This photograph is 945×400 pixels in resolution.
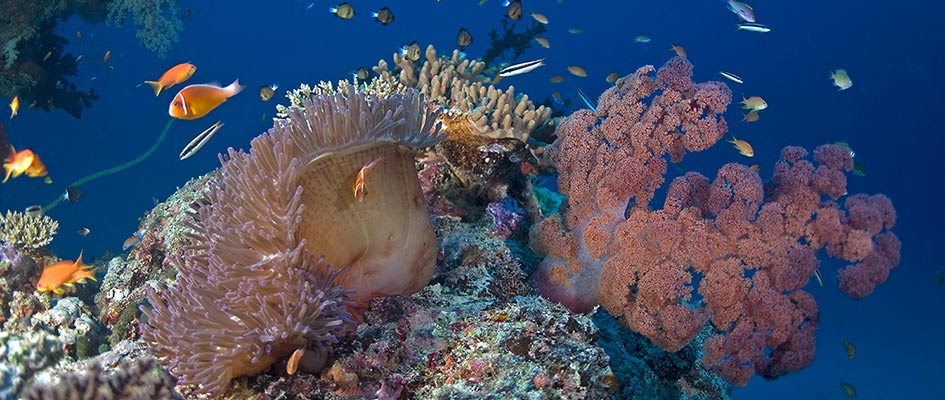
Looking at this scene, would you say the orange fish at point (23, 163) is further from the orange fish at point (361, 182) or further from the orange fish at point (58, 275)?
the orange fish at point (361, 182)

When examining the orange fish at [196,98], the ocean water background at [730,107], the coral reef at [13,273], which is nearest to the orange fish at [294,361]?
the orange fish at [196,98]

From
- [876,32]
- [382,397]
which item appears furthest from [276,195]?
[876,32]

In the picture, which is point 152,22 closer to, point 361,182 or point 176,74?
point 176,74

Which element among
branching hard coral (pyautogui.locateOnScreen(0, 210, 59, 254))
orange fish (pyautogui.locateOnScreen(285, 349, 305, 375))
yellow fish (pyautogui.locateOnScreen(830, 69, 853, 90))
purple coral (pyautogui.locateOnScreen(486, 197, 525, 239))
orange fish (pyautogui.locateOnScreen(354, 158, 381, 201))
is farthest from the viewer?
yellow fish (pyautogui.locateOnScreen(830, 69, 853, 90))

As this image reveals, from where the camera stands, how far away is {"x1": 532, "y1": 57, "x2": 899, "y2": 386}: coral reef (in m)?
4.36

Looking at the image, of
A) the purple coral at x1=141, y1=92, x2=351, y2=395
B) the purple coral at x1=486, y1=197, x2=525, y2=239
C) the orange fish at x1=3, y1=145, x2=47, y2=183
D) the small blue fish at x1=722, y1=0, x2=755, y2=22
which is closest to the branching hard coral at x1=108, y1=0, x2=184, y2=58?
the orange fish at x1=3, y1=145, x2=47, y2=183

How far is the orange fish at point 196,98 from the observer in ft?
14.6

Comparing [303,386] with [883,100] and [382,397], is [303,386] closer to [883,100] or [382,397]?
[382,397]

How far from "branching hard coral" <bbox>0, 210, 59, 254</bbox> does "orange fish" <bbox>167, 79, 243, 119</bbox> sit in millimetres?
4743

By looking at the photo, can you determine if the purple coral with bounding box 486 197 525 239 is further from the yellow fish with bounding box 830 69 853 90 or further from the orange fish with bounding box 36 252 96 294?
the yellow fish with bounding box 830 69 853 90

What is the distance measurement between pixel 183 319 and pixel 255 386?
1.72 feet

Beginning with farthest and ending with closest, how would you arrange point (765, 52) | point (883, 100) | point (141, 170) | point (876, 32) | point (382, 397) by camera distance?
point (765, 52) → point (876, 32) → point (883, 100) → point (141, 170) → point (382, 397)

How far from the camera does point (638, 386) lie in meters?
4.47

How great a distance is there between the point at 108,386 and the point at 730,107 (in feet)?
210
